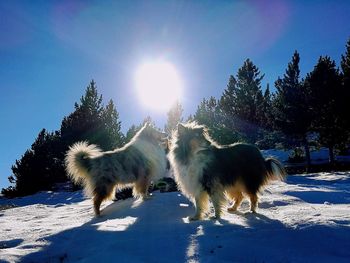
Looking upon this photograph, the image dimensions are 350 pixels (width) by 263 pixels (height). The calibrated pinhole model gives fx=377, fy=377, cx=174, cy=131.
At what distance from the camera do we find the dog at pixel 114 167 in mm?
10469

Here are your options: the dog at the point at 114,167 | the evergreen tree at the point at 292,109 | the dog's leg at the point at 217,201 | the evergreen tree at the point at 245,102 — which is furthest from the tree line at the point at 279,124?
the dog's leg at the point at 217,201

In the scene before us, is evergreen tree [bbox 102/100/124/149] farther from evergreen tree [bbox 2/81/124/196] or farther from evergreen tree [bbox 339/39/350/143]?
evergreen tree [bbox 339/39/350/143]

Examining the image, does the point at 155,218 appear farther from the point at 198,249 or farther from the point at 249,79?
the point at 249,79

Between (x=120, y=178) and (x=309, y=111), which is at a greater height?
(x=309, y=111)

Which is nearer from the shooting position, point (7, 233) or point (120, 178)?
point (7, 233)

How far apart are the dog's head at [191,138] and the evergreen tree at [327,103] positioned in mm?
24435

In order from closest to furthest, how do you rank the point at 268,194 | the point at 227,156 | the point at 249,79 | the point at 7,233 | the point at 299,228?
the point at 299,228 → the point at 7,233 → the point at 227,156 → the point at 268,194 → the point at 249,79

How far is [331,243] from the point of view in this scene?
549 centimetres

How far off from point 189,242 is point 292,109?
31.5 m

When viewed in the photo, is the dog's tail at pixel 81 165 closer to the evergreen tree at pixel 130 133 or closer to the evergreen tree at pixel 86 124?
the evergreen tree at pixel 86 124

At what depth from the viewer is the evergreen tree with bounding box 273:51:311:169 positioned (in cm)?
3522

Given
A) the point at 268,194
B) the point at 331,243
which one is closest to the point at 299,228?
the point at 331,243

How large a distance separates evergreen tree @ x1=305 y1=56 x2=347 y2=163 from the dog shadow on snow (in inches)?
1015

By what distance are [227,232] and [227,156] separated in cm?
269
